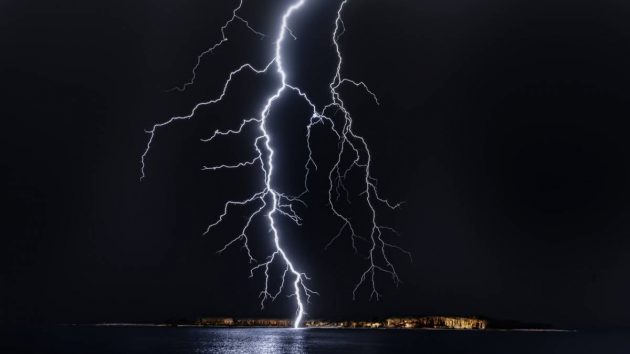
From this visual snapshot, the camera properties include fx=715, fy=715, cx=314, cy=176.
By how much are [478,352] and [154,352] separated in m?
15.8

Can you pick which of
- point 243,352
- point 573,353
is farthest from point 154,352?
point 573,353

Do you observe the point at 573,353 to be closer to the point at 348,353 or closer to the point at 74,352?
the point at 348,353

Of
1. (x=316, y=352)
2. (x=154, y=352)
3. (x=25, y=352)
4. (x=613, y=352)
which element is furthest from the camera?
Result: (x=613, y=352)

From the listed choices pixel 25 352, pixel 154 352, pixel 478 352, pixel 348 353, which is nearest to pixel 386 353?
pixel 348 353

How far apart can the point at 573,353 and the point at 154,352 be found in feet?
71.8

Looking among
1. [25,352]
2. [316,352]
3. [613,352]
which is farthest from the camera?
[613,352]

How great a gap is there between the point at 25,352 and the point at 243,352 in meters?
10.0

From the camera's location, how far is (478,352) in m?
35.8

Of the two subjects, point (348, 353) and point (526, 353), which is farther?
point (526, 353)

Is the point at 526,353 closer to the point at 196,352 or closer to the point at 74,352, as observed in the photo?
the point at 196,352

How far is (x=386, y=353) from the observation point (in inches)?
1336

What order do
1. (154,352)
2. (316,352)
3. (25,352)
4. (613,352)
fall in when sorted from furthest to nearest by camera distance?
(613,352) → (316,352) → (154,352) → (25,352)

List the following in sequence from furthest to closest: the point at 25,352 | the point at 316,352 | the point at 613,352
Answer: the point at 613,352 < the point at 316,352 < the point at 25,352

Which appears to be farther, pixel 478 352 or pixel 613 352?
pixel 613 352
